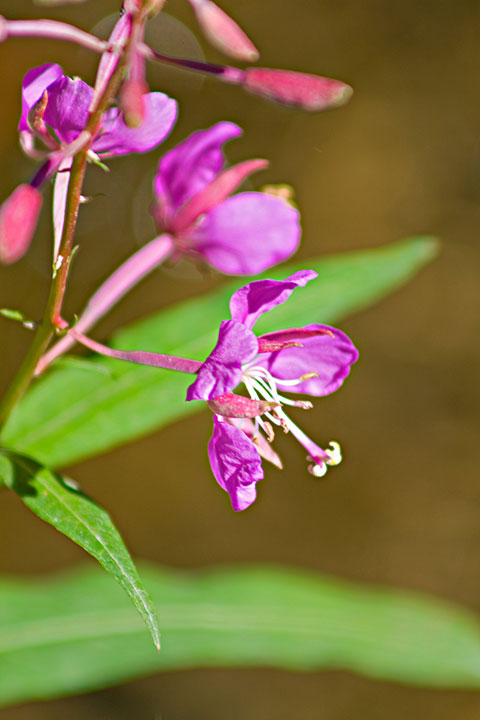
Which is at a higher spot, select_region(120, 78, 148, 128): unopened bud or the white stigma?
select_region(120, 78, 148, 128): unopened bud

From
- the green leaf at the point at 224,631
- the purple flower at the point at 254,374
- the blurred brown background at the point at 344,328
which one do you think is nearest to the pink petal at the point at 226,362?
the purple flower at the point at 254,374

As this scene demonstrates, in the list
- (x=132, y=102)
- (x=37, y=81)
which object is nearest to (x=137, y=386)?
(x=37, y=81)

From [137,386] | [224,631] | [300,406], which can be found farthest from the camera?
[224,631]

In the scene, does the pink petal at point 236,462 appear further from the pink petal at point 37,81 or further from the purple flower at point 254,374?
the pink petal at point 37,81

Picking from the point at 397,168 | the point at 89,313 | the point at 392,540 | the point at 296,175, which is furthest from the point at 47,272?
the point at 89,313

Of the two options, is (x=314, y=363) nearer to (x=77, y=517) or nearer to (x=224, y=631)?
(x=77, y=517)

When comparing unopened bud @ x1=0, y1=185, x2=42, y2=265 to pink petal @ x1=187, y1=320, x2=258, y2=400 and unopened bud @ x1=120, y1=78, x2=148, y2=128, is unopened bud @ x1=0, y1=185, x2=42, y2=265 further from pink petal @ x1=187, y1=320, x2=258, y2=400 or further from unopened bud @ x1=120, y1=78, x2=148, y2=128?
pink petal @ x1=187, y1=320, x2=258, y2=400

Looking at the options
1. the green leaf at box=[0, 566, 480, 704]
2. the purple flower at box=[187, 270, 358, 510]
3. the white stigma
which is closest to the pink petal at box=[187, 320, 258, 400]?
the purple flower at box=[187, 270, 358, 510]
